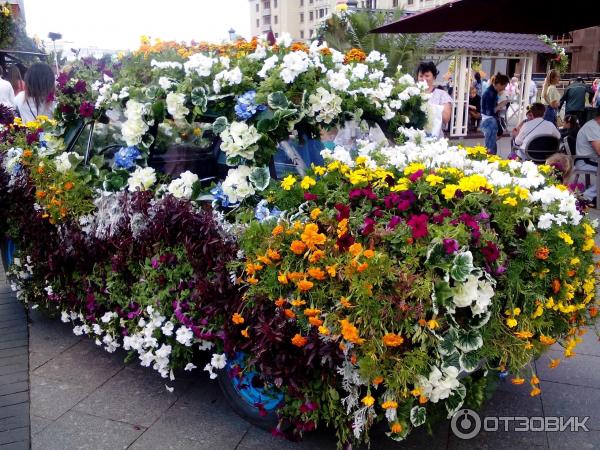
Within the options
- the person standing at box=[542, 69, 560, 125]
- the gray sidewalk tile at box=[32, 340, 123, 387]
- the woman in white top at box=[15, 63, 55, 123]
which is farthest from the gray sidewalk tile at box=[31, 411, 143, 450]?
the person standing at box=[542, 69, 560, 125]

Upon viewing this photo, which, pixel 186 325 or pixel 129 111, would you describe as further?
pixel 129 111

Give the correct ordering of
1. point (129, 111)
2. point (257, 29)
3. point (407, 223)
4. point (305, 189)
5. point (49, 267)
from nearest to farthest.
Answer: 1. point (407, 223)
2. point (305, 189)
3. point (129, 111)
4. point (49, 267)
5. point (257, 29)

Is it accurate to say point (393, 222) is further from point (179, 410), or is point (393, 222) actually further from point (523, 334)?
point (179, 410)

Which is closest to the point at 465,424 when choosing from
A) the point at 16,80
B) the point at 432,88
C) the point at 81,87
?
the point at 81,87

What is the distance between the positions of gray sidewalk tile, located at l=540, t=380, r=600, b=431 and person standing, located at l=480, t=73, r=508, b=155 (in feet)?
25.1

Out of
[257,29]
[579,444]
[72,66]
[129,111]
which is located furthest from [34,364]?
[257,29]

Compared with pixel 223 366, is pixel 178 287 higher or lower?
higher

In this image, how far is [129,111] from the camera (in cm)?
364

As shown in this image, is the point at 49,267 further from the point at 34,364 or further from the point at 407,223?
the point at 407,223

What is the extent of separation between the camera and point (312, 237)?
251 cm

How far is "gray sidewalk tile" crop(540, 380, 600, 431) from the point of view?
10.9 ft

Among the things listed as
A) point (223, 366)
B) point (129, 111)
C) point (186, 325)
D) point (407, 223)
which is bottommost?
point (223, 366)

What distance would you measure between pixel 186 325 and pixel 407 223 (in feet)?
4.28

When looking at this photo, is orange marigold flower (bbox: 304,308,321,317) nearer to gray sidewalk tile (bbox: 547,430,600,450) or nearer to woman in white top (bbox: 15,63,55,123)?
gray sidewalk tile (bbox: 547,430,600,450)
